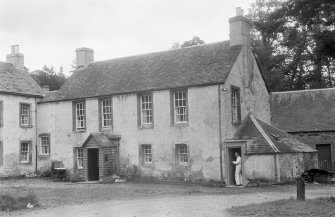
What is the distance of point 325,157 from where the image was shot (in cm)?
3519

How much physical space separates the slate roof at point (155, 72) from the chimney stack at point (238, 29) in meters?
0.51

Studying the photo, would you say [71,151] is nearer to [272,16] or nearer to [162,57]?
[162,57]

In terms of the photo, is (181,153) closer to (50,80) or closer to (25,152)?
(25,152)

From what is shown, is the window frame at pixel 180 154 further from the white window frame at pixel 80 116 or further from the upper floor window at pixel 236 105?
the white window frame at pixel 80 116

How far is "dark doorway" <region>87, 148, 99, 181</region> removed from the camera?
104ft

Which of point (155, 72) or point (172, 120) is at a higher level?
point (155, 72)

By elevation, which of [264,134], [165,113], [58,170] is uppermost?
[165,113]

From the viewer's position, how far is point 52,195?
21.8 meters

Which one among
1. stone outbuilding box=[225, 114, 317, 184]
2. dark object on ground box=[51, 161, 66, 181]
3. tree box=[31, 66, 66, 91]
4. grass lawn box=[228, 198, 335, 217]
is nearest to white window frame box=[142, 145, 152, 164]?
stone outbuilding box=[225, 114, 317, 184]

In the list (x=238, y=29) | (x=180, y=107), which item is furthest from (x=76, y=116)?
(x=238, y=29)

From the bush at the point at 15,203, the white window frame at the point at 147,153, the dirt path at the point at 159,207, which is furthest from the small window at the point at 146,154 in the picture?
the bush at the point at 15,203

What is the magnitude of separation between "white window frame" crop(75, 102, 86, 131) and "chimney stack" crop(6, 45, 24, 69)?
8.38 m

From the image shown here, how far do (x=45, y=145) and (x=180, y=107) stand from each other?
12.6 metres

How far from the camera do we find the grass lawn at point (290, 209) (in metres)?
14.1
